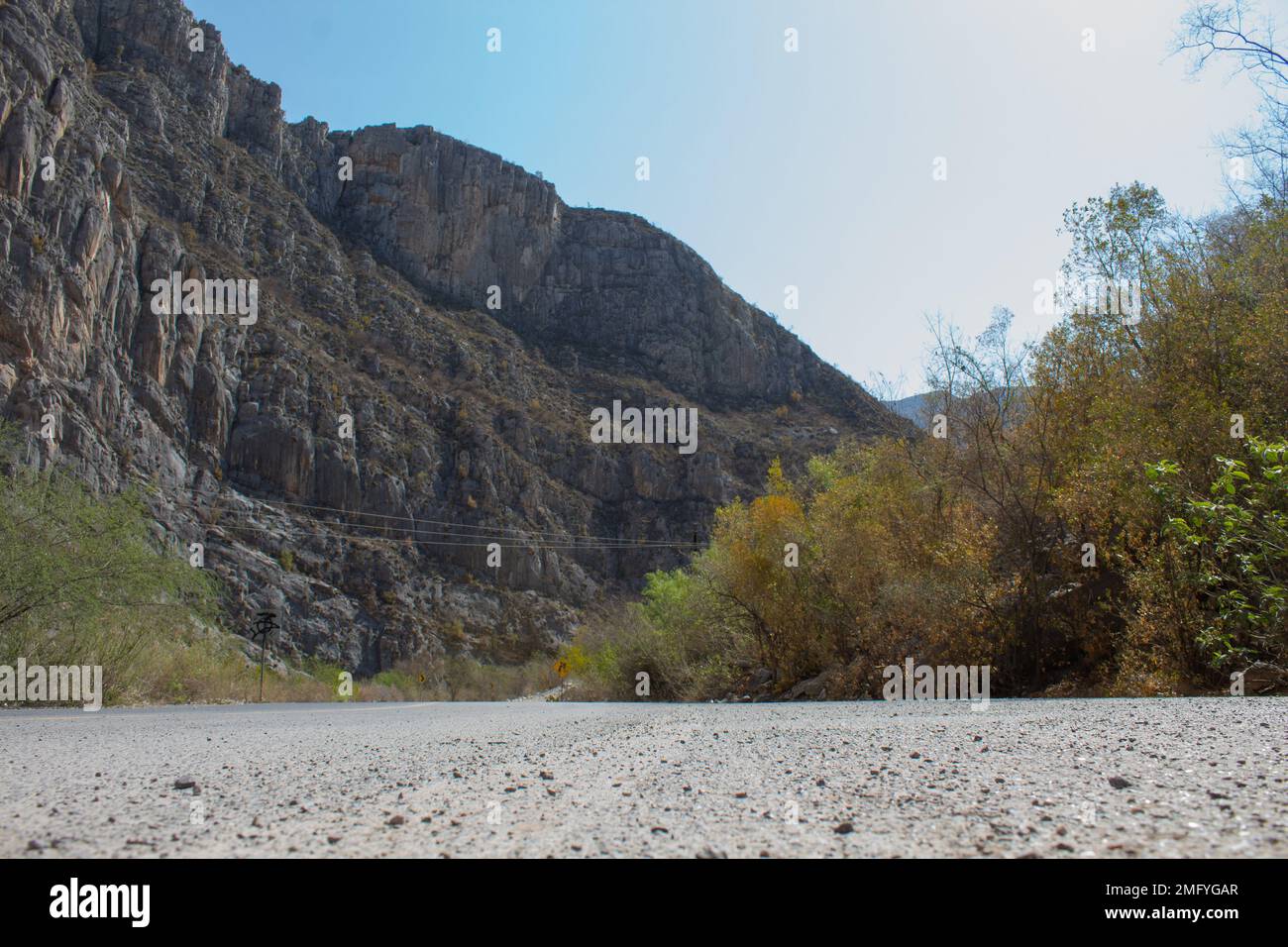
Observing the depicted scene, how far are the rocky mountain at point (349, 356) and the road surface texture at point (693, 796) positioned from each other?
2396 cm

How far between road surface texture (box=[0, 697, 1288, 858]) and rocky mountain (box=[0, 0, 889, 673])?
24.0 metres

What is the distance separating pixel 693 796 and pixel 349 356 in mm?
55930

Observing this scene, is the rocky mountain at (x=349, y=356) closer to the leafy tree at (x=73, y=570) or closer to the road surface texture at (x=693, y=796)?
the leafy tree at (x=73, y=570)

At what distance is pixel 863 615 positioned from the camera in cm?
1575

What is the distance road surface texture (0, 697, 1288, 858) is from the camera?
81.0 inches

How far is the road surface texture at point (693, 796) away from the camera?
206cm

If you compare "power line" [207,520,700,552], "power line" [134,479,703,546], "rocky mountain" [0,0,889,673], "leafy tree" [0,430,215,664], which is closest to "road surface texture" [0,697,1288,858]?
"leafy tree" [0,430,215,664]

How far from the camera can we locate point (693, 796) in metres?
2.75

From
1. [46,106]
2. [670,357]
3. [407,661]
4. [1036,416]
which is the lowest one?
[407,661]

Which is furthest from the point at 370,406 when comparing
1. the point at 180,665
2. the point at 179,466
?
the point at 180,665

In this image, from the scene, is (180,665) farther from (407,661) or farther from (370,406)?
(370,406)

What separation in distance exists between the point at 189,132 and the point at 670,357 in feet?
141

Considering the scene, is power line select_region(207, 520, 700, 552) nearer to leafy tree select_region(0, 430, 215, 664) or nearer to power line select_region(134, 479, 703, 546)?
power line select_region(134, 479, 703, 546)

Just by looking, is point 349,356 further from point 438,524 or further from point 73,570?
point 73,570
